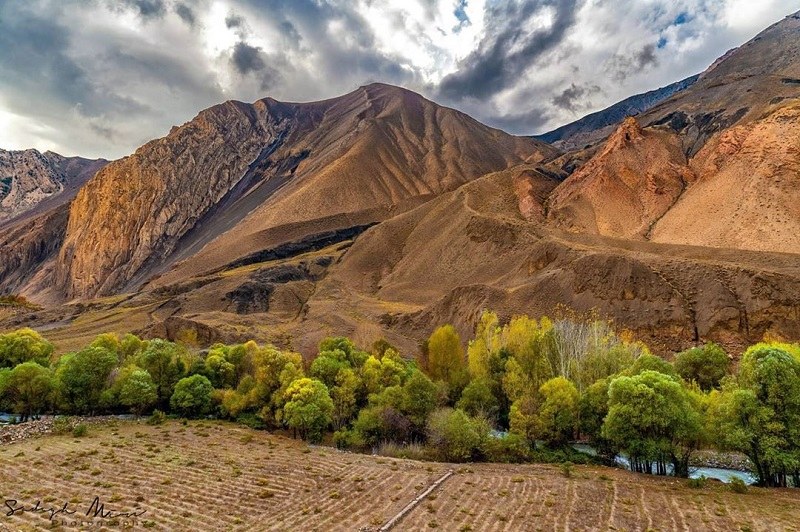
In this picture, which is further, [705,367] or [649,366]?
[705,367]

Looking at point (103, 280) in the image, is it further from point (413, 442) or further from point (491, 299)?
point (413, 442)

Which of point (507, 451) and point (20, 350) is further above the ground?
point (20, 350)

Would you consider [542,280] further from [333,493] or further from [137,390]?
[333,493]

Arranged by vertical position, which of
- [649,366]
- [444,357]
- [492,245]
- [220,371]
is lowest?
[220,371]

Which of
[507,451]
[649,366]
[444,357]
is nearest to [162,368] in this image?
[444,357]

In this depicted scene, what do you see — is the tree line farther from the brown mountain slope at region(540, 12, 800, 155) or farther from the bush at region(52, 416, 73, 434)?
the brown mountain slope at region(540, 12, 800, 155)

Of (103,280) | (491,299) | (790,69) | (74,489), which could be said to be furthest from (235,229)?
(790,69)
